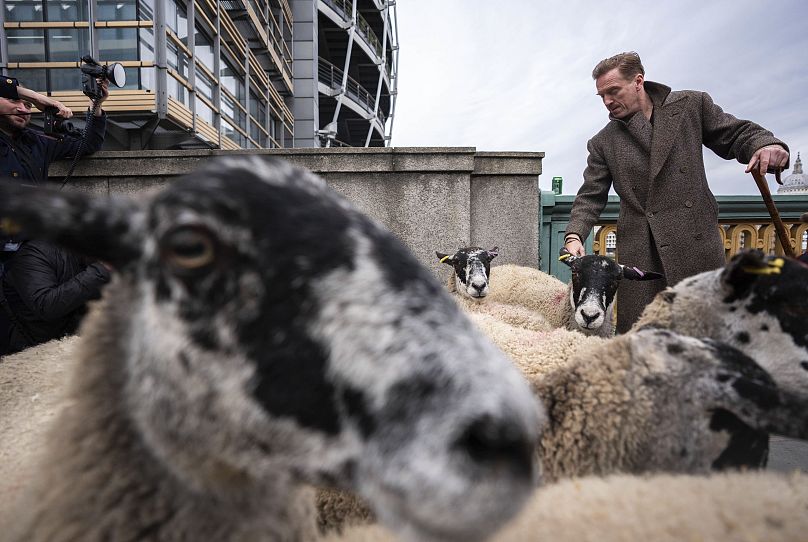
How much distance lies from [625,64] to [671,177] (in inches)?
38.5

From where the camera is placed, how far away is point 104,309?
3.96 feet

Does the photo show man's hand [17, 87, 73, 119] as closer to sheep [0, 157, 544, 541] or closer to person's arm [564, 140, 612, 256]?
sheep [0, 157, 544, 541]

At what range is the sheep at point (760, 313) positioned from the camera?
171 centimetres

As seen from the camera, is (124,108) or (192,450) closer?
(192,450)

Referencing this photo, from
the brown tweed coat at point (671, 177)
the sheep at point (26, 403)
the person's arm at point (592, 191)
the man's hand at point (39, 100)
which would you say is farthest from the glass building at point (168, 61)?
the brown tweed coat at point (671, 177)

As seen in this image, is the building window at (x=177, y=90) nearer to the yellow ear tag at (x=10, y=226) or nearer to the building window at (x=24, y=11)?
the building window at (x=24, y=11)

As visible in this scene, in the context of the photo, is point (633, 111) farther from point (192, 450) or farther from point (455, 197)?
point (192, 450)

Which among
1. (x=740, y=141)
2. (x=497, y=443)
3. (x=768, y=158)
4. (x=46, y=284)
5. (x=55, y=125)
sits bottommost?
(x=497, y=443)

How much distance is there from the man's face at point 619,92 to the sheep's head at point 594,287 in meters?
1.28

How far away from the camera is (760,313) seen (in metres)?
1.83

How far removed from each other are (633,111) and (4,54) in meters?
12.6

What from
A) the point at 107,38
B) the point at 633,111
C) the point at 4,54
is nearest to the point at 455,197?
the point at 633,111

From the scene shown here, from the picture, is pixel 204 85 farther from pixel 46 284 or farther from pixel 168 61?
pixel 46 284

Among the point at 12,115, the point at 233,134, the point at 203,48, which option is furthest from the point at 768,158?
the point at 233,134
